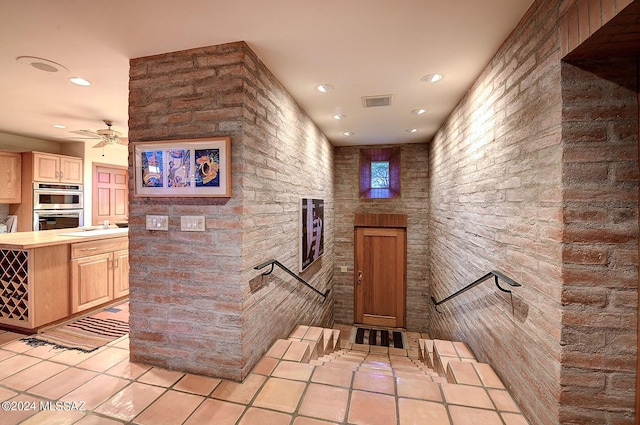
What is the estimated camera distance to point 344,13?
1.56 m

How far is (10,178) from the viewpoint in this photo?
4.60 m

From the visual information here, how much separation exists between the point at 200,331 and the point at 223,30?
2008mm

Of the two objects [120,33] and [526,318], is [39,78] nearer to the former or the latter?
[120,33]

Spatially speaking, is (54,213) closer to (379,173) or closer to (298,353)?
(298,353)

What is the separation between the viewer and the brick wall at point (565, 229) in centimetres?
125

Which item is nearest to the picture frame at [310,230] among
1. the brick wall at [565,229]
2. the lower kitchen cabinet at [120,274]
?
the brick wall at [565,229]

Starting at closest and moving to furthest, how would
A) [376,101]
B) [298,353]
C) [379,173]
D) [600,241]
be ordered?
[600,241] → [298,353] → [376,101] → [379,173]

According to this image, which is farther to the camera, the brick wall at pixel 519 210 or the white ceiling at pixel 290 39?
the white ceiling at pixel 290 39

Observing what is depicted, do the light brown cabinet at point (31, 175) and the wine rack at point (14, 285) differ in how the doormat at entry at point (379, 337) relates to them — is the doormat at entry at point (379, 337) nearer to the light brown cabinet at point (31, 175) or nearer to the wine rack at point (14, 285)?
the wine rack at point (14, 285)

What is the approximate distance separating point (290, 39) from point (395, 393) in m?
2.43

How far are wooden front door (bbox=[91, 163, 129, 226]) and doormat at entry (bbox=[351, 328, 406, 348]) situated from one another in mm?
4916

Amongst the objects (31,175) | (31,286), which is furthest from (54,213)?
(31,286)

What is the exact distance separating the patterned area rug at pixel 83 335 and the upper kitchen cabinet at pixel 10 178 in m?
3.31

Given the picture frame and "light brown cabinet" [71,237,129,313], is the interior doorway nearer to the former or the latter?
the picture frame
